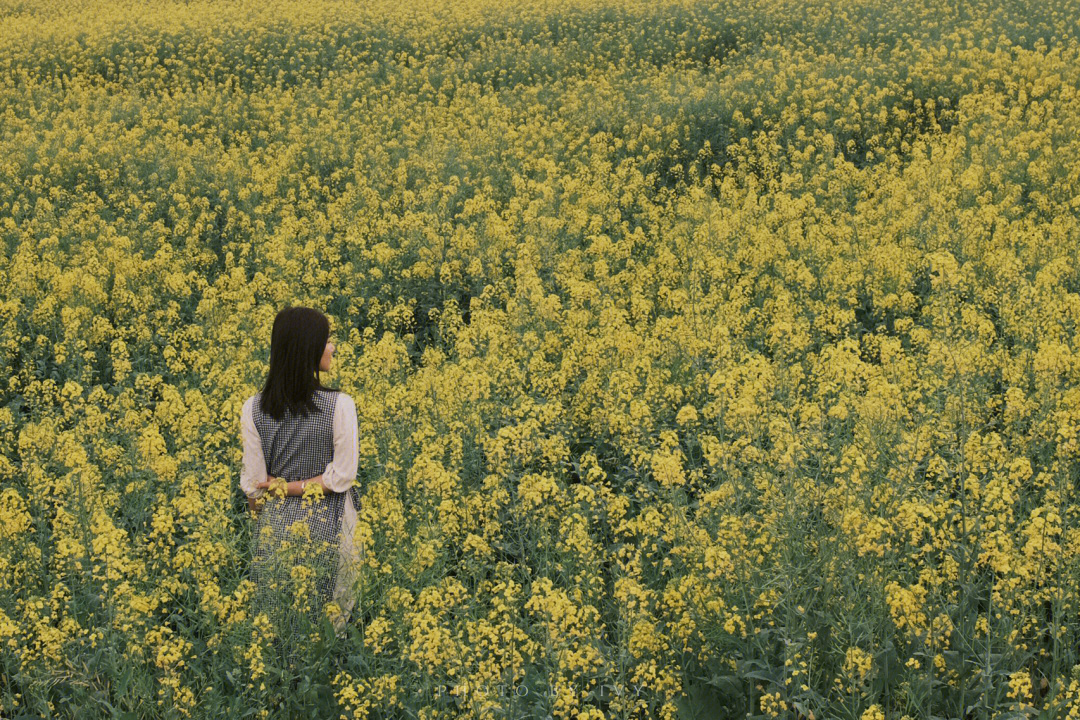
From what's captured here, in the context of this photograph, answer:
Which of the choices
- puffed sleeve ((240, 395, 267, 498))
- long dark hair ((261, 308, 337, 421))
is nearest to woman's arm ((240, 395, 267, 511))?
puffed sleeve ((240, 395, 267, 498))

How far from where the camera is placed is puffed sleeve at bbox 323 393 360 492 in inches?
218

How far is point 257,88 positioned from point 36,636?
20.9m

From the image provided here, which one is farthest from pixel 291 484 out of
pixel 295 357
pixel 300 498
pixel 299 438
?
pixel 295 357

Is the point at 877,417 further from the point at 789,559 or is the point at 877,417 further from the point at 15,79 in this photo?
the point at 15,79

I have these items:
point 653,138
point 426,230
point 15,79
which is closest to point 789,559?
point 426,230

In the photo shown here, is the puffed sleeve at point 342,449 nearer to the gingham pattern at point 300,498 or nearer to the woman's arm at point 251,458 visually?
the gingham pattern at point 300,498

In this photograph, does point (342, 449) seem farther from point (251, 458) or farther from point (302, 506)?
point (251, 458)

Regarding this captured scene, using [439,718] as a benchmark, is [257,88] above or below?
above

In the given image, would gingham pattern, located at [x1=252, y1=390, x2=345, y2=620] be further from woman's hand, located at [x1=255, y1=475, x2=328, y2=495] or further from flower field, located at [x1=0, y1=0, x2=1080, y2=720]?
flower field, located at [x1=0, y1=0, x2=1080, y2=720]

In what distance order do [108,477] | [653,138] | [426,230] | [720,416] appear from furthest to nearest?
[653,138] < [426,230] < [108,477] < [720,416]

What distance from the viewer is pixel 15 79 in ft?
84.3

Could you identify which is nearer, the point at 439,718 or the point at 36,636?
the point at 439,718

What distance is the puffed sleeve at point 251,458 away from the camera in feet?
18.3

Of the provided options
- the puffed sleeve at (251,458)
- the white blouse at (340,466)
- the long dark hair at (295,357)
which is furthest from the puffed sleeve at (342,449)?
the puffed sleeve at (251,458)
